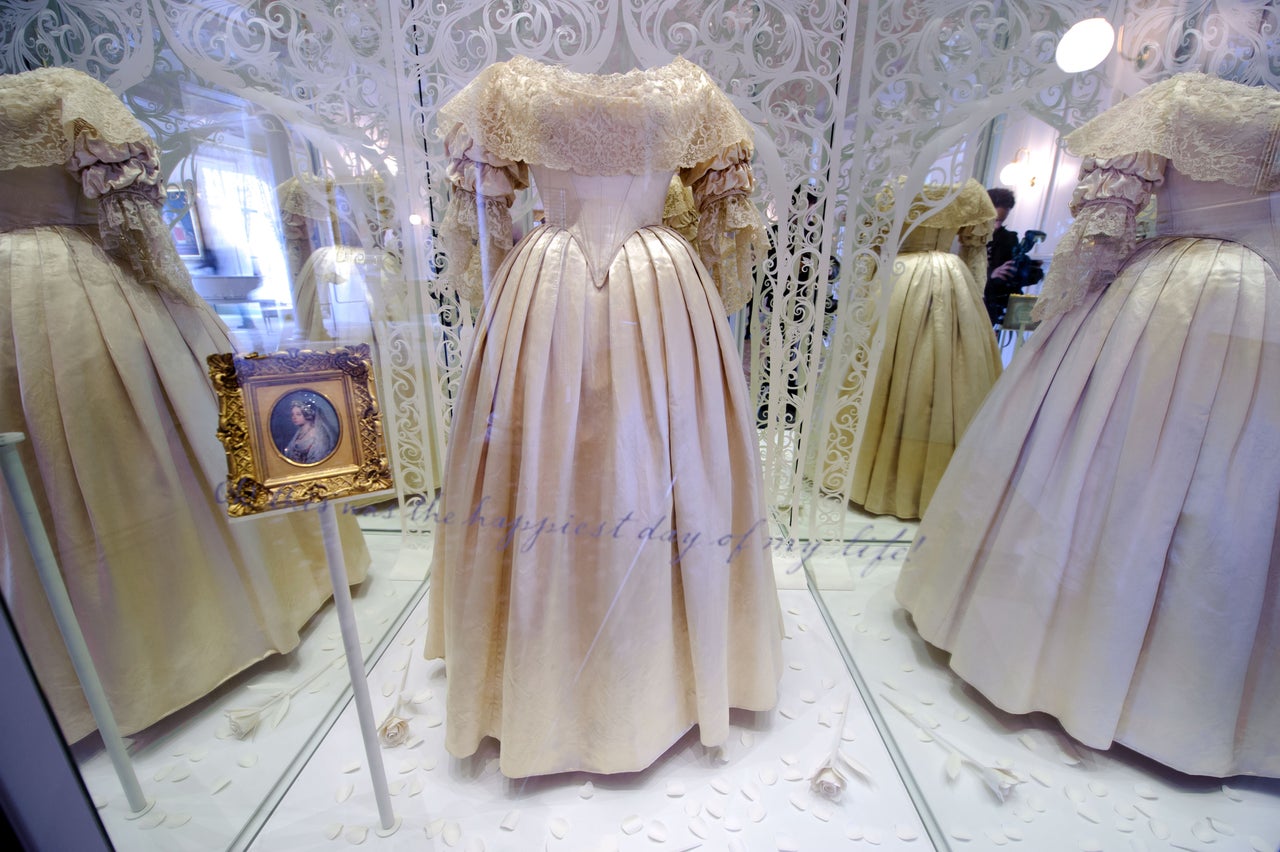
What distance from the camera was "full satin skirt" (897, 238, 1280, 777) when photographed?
3.08ft

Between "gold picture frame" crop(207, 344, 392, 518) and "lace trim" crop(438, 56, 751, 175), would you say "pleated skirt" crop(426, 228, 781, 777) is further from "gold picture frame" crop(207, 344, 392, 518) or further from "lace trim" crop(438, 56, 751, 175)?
"gold picture frame" crop(207, 344, 392, 518)

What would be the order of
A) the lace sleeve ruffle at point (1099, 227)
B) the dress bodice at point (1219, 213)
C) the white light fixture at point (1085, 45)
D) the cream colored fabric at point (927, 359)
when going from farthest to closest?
1. the cream colored fabric at point (927, 359)
2. the white light fixture at point (1085, 45)
3. the lace sleeve ruffle at point (1099, 227)
4. the dress bodice at point (1219, 213)

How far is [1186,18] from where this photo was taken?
1014 mm

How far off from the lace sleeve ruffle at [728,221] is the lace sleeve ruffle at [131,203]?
3.38 ft

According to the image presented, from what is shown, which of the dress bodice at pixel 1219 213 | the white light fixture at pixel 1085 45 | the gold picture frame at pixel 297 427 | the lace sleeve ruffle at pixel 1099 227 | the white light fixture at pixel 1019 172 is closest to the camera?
the gold picture frame at pixel 297 427

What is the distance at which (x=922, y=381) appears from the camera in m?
1.61

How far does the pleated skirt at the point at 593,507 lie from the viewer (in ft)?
3.12

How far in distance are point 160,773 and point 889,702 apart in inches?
63.5

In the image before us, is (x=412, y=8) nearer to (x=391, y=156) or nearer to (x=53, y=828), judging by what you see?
(x=391, y=156)

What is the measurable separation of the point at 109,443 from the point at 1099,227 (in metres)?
2.00

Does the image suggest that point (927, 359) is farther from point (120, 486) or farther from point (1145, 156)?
point (120, 486)

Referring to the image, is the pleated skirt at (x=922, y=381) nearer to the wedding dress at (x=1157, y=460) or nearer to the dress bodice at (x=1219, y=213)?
the wedding dress at (x=1157, y=460)

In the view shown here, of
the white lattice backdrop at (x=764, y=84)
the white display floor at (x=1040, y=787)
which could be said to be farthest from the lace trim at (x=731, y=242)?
the white display floor at (x=1040, y=787)

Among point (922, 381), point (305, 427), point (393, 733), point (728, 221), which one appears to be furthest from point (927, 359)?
point (393, 733)
